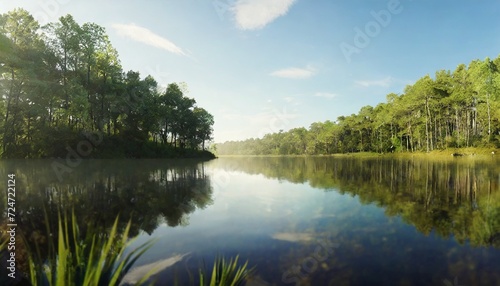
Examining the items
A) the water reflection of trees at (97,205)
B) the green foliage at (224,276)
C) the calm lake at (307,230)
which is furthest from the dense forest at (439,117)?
the green foliage at (224,276)

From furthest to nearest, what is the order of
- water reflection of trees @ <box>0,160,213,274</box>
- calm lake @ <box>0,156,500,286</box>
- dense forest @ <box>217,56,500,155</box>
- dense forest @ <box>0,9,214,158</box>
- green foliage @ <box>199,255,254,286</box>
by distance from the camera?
dense forest @ <box>217,56,500,155</box> → dense forest @ <box>0,9,214,158</box> → water reflection of trees @ <box>0,160,213,274</box> → calm lake @ <box>0,156,500,286</box> → green foliage @ <box>199,255,254,286</box>

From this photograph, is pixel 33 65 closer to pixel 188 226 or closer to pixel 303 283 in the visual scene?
pixel 188 226

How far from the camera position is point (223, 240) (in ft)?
23.8

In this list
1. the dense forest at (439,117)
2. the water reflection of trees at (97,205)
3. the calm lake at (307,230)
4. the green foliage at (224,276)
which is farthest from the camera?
the dense forest at (439,117)

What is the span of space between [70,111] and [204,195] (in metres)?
33.6

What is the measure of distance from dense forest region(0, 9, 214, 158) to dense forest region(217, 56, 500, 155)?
238ft

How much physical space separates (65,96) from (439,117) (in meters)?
87.9

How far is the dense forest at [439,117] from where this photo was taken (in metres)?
60.5

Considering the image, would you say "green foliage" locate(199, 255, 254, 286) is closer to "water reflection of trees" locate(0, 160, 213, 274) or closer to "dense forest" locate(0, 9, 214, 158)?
"water reflection of trees" locate(0, 160, 213, 274)

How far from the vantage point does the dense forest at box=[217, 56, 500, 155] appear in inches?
2381

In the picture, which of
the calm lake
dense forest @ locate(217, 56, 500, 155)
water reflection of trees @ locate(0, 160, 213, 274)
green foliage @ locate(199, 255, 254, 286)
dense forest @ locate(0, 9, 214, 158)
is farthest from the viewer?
dense forest @ locate(217, 56, 500, 155)

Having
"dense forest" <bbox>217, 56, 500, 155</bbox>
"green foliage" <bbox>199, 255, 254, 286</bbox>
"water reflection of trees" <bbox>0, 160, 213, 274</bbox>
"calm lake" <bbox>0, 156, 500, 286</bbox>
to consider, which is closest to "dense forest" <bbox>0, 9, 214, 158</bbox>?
"water reflection of trees" <bbox>0, 160, 213, 274</bbox>

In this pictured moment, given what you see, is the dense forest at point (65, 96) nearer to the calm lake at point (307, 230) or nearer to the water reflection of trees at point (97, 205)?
the water reflection of trees at point (97, 205)

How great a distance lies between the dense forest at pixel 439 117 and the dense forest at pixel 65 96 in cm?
7246
